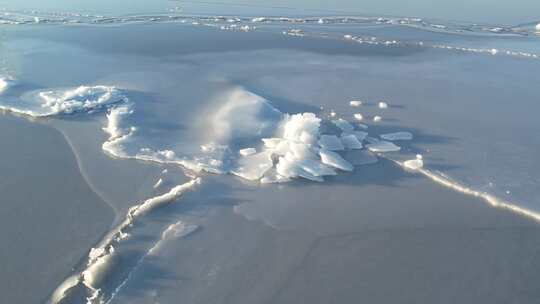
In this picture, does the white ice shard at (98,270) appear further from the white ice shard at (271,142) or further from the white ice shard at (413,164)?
the white ice shard at (413,164)

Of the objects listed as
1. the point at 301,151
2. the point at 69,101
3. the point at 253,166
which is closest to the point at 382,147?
the point at 301,151

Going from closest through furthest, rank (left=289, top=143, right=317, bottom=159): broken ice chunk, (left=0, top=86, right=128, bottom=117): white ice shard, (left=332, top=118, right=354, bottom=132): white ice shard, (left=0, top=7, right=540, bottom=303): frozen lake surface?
(left=0, top=7, right=540, bottom=303): frozen lake surface < (left=289, top=143, right=317, bottom=159): broken ice chunk < (left=332, top=118, right=354, bottom=132): white ice shard < (left=0, top=86, right=128, bottom=117): white ice shard

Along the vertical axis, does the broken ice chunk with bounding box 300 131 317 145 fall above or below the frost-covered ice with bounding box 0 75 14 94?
below

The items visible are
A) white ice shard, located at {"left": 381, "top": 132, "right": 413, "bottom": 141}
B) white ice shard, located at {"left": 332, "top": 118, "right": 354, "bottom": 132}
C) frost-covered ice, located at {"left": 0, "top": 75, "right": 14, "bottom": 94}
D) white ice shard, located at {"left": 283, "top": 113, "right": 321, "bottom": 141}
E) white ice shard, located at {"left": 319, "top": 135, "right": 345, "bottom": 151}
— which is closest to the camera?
white ice shard, located at {"left": 319, "top": 135, "right": 345, "bottom": 151}

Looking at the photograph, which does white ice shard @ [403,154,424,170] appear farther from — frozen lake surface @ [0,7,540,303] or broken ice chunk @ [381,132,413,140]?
broken ice chunk @ [381,132,413,140]

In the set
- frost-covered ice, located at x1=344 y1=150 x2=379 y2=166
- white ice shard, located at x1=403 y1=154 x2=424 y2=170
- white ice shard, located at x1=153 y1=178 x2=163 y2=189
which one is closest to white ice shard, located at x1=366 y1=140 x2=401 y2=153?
frost-covered ice, located at x1=344 y1=150 x2=379 y2=166
